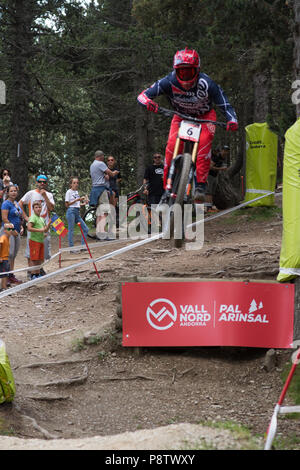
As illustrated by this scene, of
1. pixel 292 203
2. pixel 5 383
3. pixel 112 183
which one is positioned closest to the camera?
pixel 5 383

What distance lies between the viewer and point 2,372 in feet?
17.4

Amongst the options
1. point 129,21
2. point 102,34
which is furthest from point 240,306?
point 129,21

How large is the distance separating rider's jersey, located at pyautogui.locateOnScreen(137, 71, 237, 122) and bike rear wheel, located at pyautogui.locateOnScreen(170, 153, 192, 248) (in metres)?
0.66

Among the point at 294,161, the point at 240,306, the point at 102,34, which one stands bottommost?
the point at 240,306

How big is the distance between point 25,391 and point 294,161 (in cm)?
361

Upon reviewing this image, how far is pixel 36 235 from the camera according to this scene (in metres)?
9.66

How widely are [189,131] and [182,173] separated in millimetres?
576

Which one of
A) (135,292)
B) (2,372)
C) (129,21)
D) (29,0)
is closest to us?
(2,372)

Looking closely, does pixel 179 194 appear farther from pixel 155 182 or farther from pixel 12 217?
pixel 155 182

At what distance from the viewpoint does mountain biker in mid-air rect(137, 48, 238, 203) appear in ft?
23.1

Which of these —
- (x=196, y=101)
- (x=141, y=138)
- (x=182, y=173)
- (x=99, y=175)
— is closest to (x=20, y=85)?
(x=141, y=138)

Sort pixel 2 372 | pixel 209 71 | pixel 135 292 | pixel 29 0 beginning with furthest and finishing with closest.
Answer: pixel 29 0
pixel 209 71
pixel 135 292
pixel 2 372

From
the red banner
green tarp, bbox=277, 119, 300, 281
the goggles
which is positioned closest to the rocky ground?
the red banner
